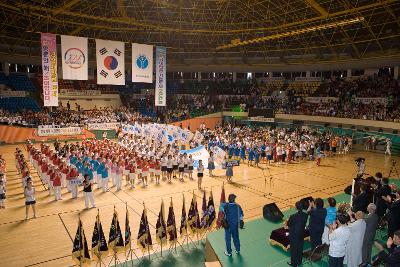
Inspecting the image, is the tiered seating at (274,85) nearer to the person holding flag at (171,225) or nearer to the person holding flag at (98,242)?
the person holding flag at (171,225)

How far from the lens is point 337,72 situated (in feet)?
136

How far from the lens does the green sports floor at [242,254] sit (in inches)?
313

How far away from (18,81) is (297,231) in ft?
130

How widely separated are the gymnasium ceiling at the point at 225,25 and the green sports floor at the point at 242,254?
737 inches

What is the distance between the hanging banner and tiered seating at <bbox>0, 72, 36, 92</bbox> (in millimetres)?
20082

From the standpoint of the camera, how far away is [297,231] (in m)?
7.13

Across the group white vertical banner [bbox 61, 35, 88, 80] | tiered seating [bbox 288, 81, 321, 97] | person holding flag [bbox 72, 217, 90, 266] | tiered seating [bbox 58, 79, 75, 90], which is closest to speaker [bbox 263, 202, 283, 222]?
person holding flag [bbox 72, 217, 90, 266]

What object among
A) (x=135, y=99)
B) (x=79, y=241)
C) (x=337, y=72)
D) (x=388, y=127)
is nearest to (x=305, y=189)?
(x=79, y=241)

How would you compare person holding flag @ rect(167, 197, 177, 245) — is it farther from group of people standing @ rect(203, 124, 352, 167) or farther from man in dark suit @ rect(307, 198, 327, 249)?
group of people standing @ rect(203, 124, 352, 167)

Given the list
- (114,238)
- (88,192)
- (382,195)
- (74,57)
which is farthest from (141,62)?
(382,195)

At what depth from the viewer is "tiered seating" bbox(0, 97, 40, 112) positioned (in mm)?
33000

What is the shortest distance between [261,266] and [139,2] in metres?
25.6

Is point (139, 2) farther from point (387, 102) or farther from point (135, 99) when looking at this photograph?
point (387, 102)

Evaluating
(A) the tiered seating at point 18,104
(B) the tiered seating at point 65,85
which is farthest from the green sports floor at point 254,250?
(B) the tiered seating at point 65,85
